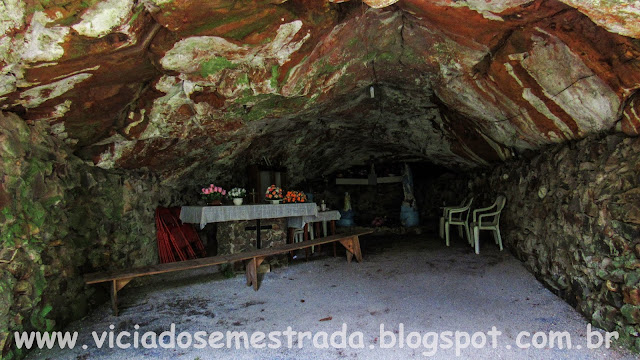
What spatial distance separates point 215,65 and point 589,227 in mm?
3863

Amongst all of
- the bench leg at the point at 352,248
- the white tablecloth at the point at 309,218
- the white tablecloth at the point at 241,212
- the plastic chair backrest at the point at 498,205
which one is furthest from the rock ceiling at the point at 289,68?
the bench leg at the point at 352,248

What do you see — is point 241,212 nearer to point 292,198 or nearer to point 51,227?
point 292,198

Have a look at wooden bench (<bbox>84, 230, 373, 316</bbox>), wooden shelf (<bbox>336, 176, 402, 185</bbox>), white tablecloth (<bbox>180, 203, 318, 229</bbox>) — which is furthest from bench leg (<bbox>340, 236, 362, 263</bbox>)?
wooden shelf (<bbox>336, 176, 402, 185</bbox>)

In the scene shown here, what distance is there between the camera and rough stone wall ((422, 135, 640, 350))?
2.87m

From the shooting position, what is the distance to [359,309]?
12.8 ft

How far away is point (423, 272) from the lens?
17.3ft

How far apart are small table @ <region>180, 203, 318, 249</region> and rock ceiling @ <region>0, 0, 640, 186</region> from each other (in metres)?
0.73

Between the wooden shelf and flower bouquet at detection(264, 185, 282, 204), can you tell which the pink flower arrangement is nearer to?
flower bouquet at detection(264, 185, 282, 204)

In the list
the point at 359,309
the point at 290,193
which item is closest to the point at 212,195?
the point at 290,193

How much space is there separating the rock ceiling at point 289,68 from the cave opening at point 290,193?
2 cm

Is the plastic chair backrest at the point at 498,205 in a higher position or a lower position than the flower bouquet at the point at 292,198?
lower

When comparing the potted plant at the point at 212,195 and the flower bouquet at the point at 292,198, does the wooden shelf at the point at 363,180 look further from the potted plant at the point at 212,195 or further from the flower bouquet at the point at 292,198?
the potted plant at the point at 212,195

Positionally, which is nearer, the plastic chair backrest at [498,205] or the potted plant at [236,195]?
the potted plant at [236,195]

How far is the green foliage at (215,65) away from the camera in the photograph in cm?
333
